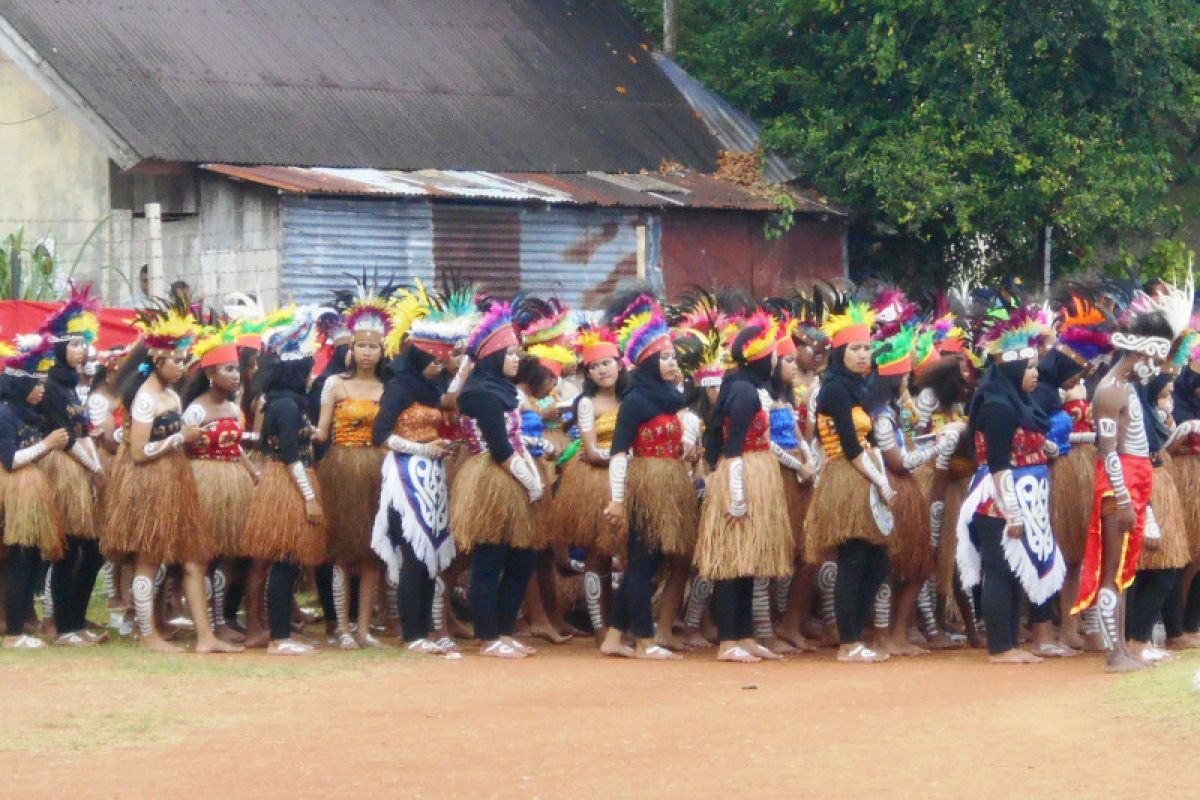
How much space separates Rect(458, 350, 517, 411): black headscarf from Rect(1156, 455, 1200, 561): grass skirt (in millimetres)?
3707

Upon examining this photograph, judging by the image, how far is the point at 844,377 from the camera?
11.3 m

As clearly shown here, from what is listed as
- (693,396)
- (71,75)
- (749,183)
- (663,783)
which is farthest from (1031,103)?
(663,783)

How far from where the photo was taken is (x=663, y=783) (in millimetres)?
7672

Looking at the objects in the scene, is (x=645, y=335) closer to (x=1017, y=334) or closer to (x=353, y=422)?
(x=353, y=422)

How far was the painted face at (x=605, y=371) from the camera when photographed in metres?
11.9

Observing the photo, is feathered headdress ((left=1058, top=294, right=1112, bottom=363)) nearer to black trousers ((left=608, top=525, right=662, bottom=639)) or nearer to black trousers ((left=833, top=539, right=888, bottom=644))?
black trousers ((left=833, top=539, right=888, bottom=644))

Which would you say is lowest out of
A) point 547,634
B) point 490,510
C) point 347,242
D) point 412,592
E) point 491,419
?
point 547,634

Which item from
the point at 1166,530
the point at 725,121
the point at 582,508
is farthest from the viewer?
the point at 725,121

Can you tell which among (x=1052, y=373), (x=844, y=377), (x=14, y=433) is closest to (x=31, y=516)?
(x=14, y=433)

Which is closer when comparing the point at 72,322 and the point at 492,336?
the point at 492,336

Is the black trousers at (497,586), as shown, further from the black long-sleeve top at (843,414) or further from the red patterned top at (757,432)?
the black long-sleeve top at (843,414)

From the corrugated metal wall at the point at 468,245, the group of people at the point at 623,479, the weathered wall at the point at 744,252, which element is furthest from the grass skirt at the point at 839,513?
the weathered wall at the point at 744,252

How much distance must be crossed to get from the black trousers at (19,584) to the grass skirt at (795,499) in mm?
4308

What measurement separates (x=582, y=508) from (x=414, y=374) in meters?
1.26
